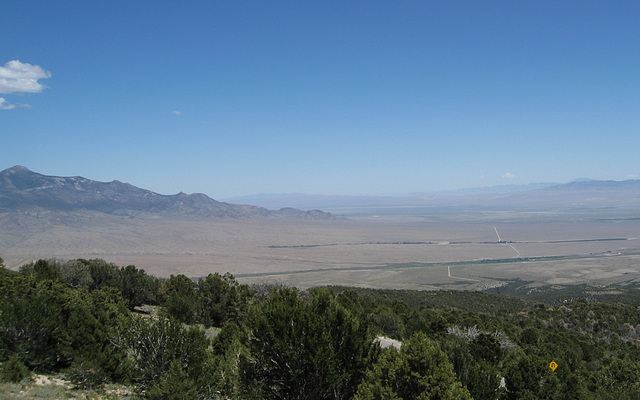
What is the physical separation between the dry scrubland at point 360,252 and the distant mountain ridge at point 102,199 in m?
34.4

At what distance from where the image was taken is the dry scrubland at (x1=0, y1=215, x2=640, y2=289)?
61.6 m

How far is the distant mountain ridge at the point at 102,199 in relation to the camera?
155 meters

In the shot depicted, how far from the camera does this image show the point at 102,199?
172625mm

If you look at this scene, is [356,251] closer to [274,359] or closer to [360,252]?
[360,252]

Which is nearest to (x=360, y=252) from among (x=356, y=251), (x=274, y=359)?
(x=356, y=251)

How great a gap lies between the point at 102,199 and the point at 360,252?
441 ft

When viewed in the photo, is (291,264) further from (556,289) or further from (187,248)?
(556,289)

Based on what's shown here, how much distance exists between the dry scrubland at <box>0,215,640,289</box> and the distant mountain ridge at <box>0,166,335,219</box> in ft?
113

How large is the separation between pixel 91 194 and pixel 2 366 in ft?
626

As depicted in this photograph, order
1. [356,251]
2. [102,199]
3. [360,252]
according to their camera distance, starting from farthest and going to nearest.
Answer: [102,199] → [356,251] → [360,252]

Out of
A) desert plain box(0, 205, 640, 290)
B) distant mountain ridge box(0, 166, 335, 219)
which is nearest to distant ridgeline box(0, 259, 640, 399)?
desert plain box(0, 205, 640, 290)

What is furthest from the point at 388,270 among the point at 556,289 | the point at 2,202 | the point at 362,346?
the point at 2,202

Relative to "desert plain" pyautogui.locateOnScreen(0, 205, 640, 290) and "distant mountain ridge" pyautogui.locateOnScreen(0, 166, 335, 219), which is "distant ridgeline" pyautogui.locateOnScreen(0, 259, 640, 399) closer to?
"desert plain" pyautogui.locateOnScreen(0, 205, 640, 290)

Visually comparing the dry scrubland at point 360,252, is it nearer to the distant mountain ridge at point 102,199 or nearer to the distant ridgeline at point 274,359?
the distant mountain ridge at point 102,199
